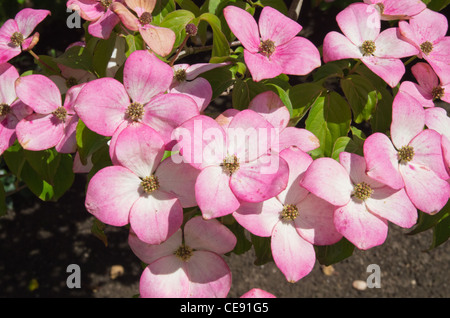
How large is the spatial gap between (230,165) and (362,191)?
0.85 ft

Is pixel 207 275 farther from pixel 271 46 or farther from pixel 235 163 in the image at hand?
pixel 271 46

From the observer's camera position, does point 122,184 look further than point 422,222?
No

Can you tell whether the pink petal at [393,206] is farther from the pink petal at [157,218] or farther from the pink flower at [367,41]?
the pink petal at [157,218]

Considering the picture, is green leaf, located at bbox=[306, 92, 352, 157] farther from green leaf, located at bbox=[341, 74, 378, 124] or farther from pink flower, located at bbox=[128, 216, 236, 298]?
pink flower, located at bbox=[128, 216, 236, 298]

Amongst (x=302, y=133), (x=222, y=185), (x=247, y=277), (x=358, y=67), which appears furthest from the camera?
(x=247, y=277)

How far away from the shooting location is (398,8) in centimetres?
92

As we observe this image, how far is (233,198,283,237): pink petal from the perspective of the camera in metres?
0.75

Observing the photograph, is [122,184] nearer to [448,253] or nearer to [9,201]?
[9,201]

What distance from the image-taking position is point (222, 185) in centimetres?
72

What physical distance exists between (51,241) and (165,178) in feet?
6.06

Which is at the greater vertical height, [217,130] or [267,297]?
[217,130]

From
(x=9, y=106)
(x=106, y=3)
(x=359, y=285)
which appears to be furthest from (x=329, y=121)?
(x=359, y=285)
